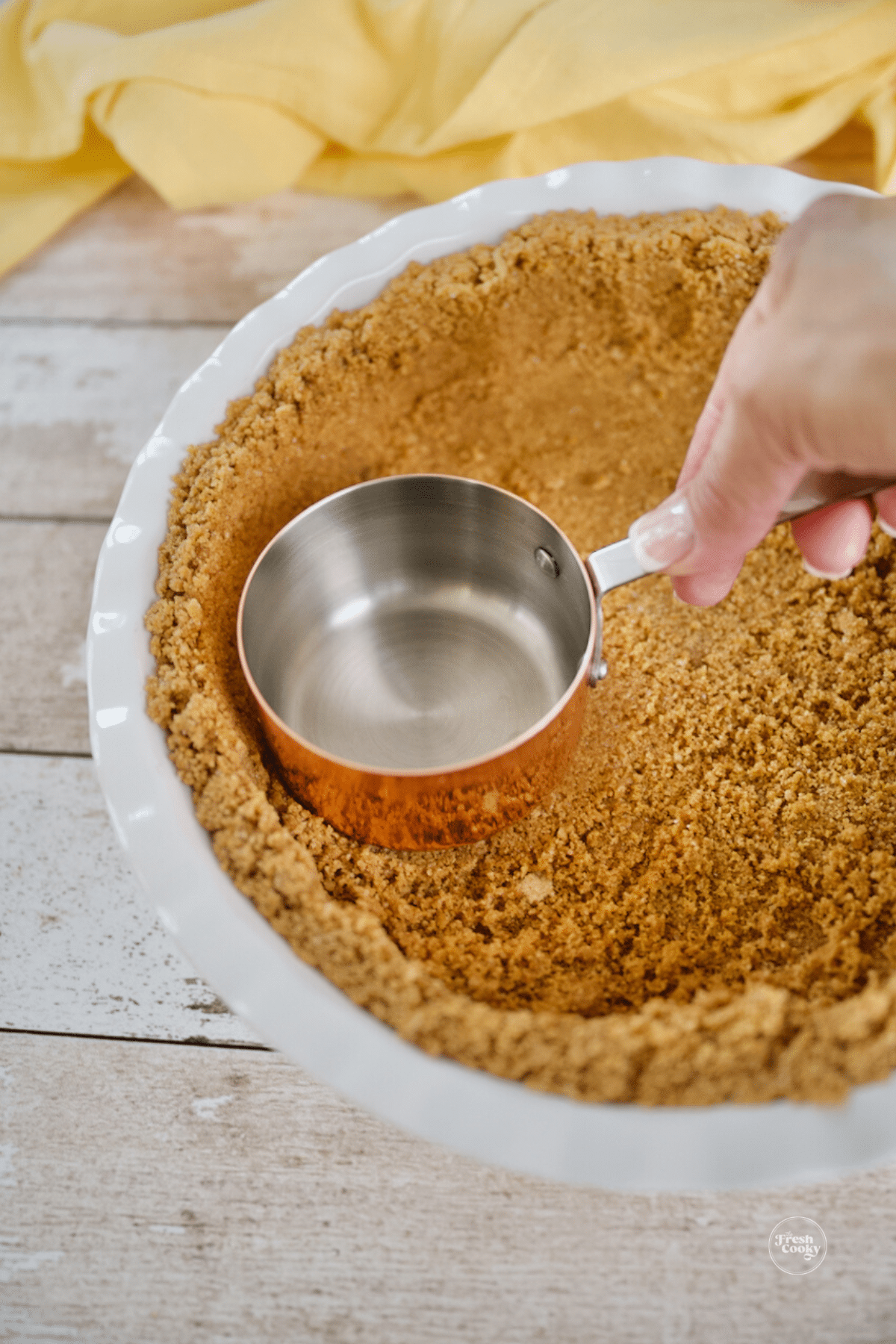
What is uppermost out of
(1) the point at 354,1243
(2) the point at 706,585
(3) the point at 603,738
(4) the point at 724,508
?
(4) the point at 724,508

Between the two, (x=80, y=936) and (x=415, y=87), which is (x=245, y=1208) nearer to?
(x=80, y=936)

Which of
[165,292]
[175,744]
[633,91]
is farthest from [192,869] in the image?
[633,91]

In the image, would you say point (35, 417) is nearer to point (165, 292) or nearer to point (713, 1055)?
point (165, 292)

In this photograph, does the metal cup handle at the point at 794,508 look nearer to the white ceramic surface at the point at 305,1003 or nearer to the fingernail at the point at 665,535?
the fingernail at the point at 665,535

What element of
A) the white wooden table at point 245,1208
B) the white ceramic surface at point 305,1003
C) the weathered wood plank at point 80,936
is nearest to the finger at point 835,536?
the white ceramic surface at point 305,1003

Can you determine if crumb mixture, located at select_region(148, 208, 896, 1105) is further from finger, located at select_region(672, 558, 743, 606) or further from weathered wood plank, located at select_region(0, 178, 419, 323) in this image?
weathered wood plank, located at select_region(0, 178, 419, 323)

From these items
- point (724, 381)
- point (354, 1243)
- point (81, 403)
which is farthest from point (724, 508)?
point (81, 403)
